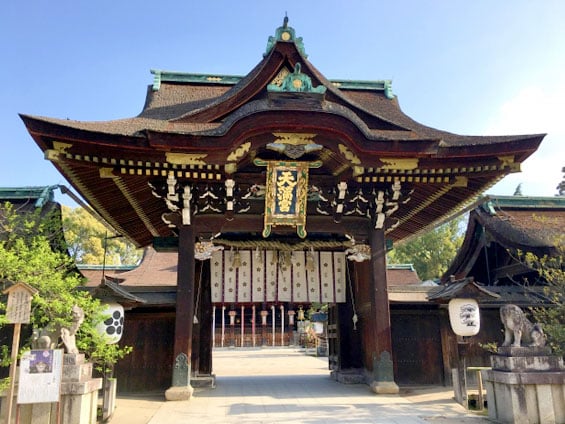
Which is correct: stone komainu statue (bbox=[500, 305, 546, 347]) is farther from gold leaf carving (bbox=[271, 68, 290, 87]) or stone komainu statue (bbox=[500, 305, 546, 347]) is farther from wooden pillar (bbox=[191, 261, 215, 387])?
wooden pillar (bbox=[191, 261, 215, 387])

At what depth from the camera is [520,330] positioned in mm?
6641

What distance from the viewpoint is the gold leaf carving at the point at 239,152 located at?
27.9 ft

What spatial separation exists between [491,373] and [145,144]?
6917 mm

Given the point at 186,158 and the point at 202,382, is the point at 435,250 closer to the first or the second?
the point at 202,382

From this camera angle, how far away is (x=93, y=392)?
6750 mm

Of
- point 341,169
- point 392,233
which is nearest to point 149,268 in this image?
point 392,233

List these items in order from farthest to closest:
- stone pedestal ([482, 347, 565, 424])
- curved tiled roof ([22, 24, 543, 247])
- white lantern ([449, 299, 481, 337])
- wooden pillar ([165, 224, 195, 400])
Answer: white lantern ([449, 299, 481, 337]), wooden pillar ([165, 224, 195, 400]), curved tiled roof ([22, 24, 543, 247]), stone pedestal ([482, 347, 565, 424])

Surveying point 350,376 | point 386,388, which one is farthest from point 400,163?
point 350,376

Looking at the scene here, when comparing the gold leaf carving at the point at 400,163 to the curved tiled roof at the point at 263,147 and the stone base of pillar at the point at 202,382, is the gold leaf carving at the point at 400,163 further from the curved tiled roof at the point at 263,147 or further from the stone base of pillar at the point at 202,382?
the stone base of pillar at the point at 202,382

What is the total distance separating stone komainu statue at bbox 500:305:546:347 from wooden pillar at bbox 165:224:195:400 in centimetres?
565

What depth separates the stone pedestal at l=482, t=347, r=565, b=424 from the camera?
6227 millimetres

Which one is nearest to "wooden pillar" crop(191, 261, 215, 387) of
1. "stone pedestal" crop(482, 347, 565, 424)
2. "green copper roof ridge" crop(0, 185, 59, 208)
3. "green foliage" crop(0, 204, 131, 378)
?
"green foliage" crop(0, 204, 131, 378)

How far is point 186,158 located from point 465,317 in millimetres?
6165

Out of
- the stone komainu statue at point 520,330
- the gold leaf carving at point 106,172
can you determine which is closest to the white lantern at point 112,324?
the gold leaf carving at point 106,172
